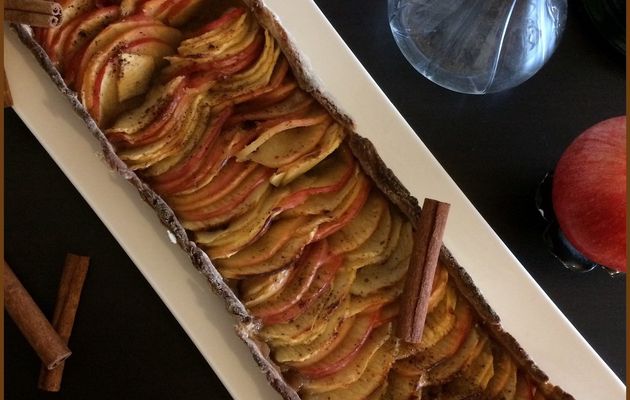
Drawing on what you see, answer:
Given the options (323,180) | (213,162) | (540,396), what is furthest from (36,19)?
(540,396)

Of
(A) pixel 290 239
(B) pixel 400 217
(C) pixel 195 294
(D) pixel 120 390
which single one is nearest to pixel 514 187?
(B) pixel 400 217

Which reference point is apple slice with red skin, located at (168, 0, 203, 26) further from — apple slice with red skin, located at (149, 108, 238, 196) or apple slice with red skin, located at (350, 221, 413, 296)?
apple slice with red skin, located at (350, 221, 413, 296)

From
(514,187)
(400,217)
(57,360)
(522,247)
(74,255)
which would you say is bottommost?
(522,247)

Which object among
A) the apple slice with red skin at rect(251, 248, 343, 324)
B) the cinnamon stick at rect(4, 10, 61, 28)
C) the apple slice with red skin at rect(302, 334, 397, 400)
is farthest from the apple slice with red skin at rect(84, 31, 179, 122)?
the apple slice with red skin at rect(302, 334, 397, 400)

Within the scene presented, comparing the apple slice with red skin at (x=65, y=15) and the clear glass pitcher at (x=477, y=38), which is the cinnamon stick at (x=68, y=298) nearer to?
the apple slice with red skin at (x=65, y=15)

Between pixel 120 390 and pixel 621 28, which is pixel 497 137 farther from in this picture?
pixel 120 390

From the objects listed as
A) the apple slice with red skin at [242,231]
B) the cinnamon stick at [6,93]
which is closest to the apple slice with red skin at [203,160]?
the apple slice with red skin at [242,231]
